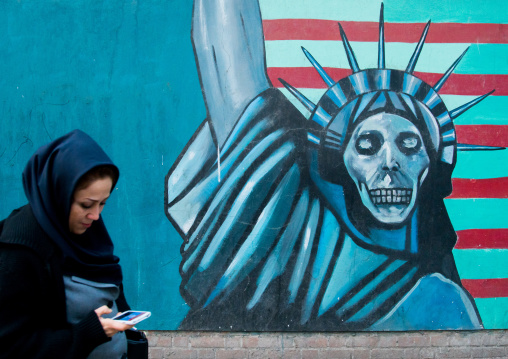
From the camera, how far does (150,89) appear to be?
174 inches

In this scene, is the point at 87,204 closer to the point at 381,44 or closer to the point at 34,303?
the point at 34,303

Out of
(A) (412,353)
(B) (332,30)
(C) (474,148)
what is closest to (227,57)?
(B) (332,30)

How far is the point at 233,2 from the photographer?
4453 millimetres

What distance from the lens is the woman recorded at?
5.35 ft

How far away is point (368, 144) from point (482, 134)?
108cm

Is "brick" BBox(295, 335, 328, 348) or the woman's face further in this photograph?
"brick" BBox(295, 335, 328, 348)

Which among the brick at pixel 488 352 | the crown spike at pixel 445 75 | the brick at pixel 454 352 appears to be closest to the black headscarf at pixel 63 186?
the crown spike at pixel 445 75

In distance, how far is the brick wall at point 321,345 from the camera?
4.36 metres

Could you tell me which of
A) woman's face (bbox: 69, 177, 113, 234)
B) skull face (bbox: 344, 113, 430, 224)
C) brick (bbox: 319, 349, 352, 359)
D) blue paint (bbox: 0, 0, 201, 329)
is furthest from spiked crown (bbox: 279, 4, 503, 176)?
woman's face (bbox: 69, 177, 113, 234)

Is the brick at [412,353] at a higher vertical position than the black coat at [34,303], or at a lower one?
lower

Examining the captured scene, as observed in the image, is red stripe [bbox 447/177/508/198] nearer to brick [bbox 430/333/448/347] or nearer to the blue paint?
brick [bbox 430/333/448/347]

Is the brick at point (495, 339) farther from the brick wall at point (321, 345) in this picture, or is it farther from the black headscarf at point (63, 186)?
the black headscarf at point (63, 186)

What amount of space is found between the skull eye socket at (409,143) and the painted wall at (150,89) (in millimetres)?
411

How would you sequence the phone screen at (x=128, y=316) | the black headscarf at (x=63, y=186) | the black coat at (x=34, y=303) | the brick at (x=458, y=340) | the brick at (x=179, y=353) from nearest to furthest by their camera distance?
1. the black coat at (x=34, y=303)
2. the black headscarf at (x=63, y=186)
3. the phone screen at (x=128, y=316)
4. the brick at (x=179, y=353)
5. the brick at (x=458, y=340)
